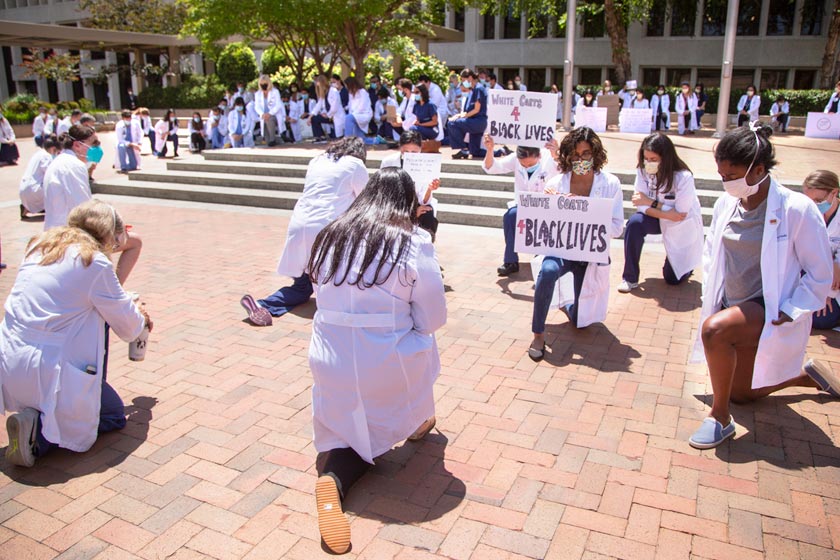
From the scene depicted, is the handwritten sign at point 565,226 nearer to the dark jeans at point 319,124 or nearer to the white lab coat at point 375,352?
the white lab coat at point 375,352

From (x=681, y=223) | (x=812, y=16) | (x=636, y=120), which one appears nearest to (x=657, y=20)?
(x=812, y=16)

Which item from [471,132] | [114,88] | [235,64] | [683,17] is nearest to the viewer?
[471,132]

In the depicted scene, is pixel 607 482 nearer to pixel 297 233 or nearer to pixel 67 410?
pixel 67 410

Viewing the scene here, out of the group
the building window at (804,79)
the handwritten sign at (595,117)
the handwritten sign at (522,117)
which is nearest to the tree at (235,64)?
the handwritten sign at (595,117)

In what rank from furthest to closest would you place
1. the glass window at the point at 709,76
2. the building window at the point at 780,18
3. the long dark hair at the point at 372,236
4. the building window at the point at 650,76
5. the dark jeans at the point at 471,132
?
the building window at the point at 650,76 < the glass window at the point at 709,76 < the building window at the point at 780,18 < the dark jeans at the point at 471,132 < the long dark hair at the point at 372,236

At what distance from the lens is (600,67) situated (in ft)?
114

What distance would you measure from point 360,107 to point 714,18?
23.3m

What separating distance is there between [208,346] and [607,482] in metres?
3.38

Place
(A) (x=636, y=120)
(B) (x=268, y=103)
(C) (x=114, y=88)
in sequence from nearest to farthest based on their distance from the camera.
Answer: (B) (x=268, y=103) → (A) (x=636, y=120) → (C) (x=114, y=88)

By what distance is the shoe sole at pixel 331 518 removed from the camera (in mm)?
2934

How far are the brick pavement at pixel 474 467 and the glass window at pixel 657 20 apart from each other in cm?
2769

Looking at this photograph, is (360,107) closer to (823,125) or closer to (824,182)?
(824,182)

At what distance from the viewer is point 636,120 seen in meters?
19.2

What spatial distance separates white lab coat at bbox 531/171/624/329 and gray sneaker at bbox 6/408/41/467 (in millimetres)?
3652
